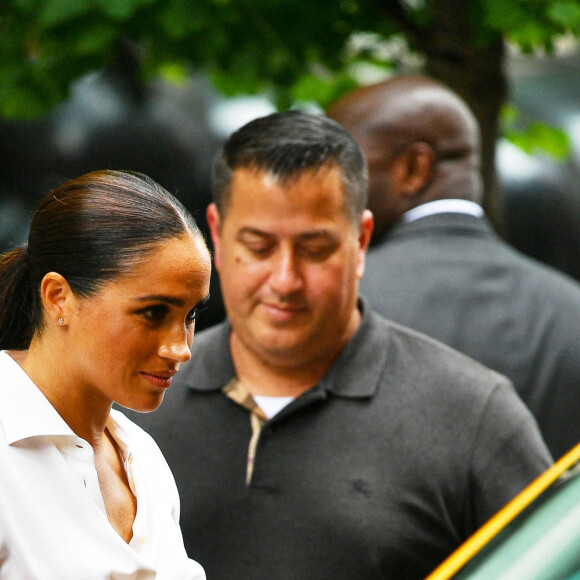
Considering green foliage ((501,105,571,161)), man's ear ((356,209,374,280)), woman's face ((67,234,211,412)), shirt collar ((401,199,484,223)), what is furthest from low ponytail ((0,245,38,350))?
green foliage ((501,105,571,161))

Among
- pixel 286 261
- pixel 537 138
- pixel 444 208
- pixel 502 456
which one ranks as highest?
pixel 286 261

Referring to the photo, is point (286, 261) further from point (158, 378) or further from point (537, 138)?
point (537, 138)

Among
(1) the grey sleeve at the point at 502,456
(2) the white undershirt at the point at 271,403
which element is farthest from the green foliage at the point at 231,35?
(1) the grey sleeve at the point at 502,456

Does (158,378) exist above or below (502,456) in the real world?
above

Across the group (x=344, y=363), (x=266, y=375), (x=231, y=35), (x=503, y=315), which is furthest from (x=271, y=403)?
(x=231, y=35)

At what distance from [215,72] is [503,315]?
1609mm

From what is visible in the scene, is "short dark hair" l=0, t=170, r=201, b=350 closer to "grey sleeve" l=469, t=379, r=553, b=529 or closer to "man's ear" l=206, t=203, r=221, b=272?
"man's ear" l=206, t=203, r=221, b=272

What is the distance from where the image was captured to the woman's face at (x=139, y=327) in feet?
3.61

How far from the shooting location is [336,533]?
6.53 ft

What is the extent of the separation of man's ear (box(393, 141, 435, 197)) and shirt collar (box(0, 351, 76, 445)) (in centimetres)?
240

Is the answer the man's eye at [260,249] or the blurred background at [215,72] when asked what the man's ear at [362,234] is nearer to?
the man's eye at [260,249]

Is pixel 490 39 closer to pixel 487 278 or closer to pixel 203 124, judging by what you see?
pixel 487 278

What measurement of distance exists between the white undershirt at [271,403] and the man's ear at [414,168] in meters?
1.44

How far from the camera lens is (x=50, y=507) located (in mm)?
1101
